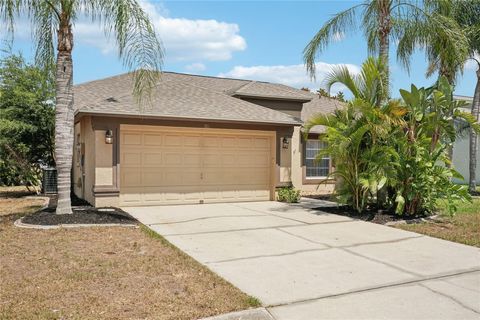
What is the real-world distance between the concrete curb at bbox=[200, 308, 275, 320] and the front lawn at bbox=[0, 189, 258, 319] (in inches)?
4.7

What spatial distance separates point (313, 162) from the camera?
17.9 m

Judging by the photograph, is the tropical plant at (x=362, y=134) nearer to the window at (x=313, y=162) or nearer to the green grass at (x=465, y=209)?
the green grass at (x=465, y=209)

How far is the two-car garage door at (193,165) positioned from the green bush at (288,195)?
0.45 metres

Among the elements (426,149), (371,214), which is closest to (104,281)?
(371,214)

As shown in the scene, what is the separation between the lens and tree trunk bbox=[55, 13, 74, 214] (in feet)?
29.9

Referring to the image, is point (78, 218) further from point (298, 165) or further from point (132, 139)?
point (298, 165)

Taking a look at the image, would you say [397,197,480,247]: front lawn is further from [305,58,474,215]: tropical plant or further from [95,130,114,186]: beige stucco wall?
[95,130,114,186]: beige stucco wall

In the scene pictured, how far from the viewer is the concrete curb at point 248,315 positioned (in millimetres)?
4227

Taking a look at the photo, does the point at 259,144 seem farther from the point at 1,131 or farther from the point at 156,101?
the point at 1,131

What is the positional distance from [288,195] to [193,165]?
3.30 m

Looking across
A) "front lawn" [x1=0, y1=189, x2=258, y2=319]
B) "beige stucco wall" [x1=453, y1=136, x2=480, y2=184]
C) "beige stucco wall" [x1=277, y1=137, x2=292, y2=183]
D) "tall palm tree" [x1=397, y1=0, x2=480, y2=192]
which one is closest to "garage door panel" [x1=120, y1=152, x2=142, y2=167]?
"front lawn" [x1=0, y1=189, x2=258, y2=319]

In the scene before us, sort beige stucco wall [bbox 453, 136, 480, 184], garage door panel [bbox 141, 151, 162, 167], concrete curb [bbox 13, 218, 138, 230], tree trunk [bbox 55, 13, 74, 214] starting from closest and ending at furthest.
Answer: concrete curb [bbox 13, 218, 138, 230] < tree trunk [bbox 55, 13, 74, 214] < garage door panel [bbox 141, 151, 162, 167] < beige stucco wall [bbox 453, 136, 480, 184]

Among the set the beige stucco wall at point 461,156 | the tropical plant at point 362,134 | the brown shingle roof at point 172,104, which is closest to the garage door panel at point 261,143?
the brown shingle roof at point 172,104

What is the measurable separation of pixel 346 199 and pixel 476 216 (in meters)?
3.37
